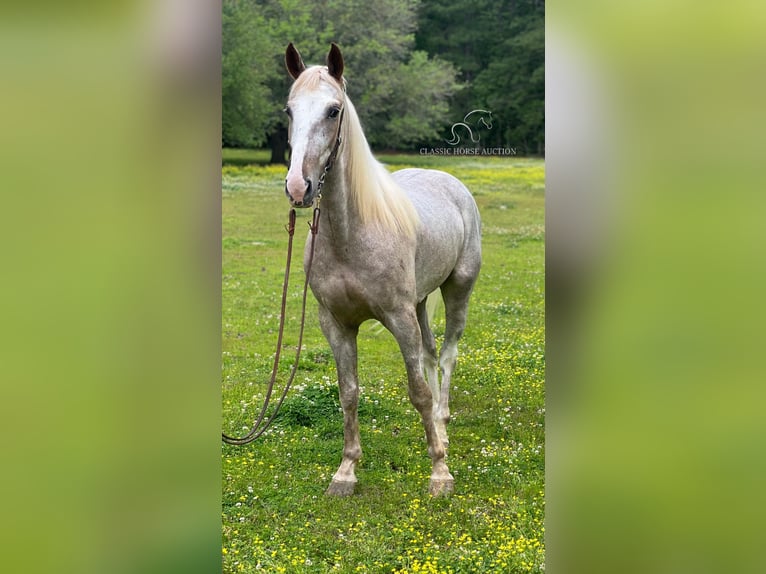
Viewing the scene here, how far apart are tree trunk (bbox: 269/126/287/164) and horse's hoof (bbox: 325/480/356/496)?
346 inches

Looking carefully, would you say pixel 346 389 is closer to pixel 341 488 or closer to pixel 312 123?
pixel 341 488

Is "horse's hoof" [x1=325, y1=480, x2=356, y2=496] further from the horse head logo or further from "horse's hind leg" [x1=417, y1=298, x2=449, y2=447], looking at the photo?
the horse head logo

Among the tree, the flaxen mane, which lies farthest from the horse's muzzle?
the tree

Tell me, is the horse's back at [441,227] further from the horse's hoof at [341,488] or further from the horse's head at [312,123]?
the horse's hoof at [341,488]

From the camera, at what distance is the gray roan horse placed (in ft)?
10.6

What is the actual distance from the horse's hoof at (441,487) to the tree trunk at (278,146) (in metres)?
8.94
